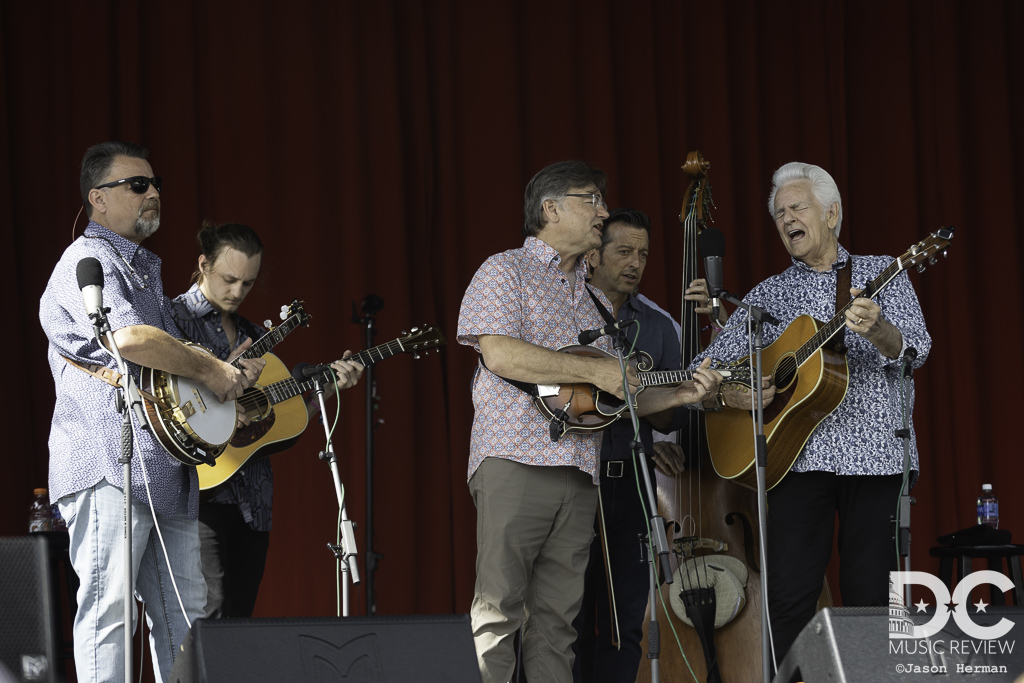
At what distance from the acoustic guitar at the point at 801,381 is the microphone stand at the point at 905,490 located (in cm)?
17

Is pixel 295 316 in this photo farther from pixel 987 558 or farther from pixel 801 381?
pixel 987 558

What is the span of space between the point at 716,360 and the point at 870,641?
1705 mm

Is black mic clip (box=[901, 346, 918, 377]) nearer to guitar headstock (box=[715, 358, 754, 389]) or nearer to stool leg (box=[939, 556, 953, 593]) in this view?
guitar headstock (box=[715, 358, 754, 389])

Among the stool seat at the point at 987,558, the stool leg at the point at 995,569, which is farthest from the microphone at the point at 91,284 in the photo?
the stool leg at the point at 995,569

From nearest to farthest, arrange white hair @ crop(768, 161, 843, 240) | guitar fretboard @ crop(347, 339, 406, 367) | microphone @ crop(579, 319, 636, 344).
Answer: microphone @ crop(579, 319, 636, 344) → white hair @ crop(768, 161, 843, 240) → guitar fretboard @ crop(347, 339, 406, 367)

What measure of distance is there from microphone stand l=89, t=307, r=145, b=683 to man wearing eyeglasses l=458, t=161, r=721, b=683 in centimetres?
99

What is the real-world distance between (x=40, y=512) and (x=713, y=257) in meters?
3.02

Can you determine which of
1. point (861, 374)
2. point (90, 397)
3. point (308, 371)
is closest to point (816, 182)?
point (861, 374)

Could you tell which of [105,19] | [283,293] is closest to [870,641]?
[283,293]

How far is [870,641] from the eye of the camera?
1.96 metres

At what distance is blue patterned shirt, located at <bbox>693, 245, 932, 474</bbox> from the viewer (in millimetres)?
3150

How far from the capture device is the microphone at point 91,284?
2504 millimetres

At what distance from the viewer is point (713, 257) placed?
3.01 meters

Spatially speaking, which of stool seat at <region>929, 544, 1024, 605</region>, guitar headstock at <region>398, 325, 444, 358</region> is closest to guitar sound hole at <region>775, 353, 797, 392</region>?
stool seat at <region>929, 544, 1024, 605</region>
